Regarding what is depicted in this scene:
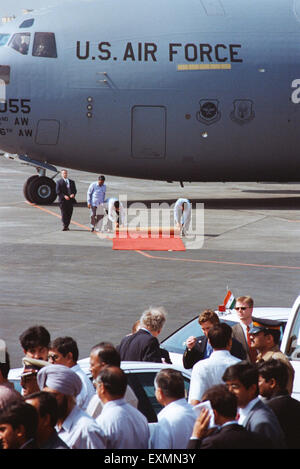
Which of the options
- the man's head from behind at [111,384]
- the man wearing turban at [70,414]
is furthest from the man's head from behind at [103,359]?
the man's head from behind at [111,384]

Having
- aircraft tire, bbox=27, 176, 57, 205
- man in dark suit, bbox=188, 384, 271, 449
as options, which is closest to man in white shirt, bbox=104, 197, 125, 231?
aircraft tire, bbox=27, 176, 57, 205

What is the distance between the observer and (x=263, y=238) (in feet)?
90.9

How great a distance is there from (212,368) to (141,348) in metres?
1.92

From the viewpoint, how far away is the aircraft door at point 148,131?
33.1 metres

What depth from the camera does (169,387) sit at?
23.4 ft

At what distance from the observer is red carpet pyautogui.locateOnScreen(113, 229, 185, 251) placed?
25828 millimetres

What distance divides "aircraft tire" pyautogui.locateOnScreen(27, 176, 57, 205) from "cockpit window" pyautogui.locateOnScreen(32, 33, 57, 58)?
5146 millimetres

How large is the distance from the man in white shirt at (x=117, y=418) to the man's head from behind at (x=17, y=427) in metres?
0.77

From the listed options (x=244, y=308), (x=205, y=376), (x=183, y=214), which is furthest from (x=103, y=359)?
(x=183, y=214)

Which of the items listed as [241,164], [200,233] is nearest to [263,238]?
[200,233]

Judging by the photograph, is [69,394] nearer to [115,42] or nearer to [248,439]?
[248,439]

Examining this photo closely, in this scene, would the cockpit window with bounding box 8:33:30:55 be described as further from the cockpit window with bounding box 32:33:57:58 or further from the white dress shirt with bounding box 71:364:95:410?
the white dress shirt with bounding box 71:364:95:410

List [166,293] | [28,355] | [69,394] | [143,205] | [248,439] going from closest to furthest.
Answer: [248,439] → [69,394] → [28,355] → [166,293] → [143,205]
